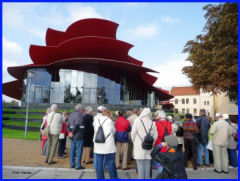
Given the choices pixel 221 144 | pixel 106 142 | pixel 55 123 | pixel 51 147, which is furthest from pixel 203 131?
pixel 51 147

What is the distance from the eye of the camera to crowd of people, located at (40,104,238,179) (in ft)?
12.4

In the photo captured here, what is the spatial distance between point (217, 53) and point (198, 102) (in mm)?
55865

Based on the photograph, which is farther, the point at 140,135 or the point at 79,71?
the point at 79,71

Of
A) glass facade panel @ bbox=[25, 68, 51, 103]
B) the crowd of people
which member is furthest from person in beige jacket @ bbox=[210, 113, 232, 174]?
glass facade panel @ bbox=[25, 68, 51, 103]

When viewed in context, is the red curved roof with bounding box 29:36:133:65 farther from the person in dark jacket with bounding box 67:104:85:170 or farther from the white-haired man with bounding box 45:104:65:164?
the person in dark jacket with bounding box 67:104:85:170

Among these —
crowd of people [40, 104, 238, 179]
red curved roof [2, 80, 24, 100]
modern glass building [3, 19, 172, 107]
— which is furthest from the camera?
red curved roof [2, 80, 24, 100]

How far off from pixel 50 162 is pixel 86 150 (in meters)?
1.24

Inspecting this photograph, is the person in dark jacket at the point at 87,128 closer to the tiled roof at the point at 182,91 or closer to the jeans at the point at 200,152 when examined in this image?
the jeans at the point at 200,152

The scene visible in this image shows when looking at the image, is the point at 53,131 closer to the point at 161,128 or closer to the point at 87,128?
the point at 87,128

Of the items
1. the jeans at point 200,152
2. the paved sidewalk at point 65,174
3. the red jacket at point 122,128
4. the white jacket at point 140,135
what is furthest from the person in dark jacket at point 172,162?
the jeans at point 200,152

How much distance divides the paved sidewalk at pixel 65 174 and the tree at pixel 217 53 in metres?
8.34

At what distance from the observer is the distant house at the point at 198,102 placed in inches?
2216

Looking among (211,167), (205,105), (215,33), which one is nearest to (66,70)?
(215,33)

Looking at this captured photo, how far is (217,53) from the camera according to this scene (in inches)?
533
